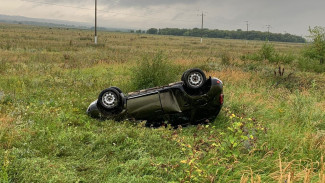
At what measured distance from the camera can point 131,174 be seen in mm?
3699

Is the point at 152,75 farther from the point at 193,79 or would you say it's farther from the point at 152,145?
the point at 152,145

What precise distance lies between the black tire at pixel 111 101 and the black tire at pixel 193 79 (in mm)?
1684

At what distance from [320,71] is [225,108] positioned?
1344cm

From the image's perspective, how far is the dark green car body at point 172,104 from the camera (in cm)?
594

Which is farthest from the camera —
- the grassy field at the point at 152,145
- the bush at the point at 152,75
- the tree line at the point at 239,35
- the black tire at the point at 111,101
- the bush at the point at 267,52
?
the tree line at the point at 239,35

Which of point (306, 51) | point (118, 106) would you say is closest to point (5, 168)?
point (118, 106)

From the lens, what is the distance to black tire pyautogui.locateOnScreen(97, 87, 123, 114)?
614 cm

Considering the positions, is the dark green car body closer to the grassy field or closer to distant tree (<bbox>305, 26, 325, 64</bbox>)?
the grassy field

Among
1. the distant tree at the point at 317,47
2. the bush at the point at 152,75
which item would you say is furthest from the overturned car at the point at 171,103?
the distant tree at the point at 317,47

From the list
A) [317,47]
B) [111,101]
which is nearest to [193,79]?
[111,101]

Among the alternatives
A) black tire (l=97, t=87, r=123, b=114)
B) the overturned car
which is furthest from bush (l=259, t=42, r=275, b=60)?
black tire (l=97, t=87, r=123, b=114)

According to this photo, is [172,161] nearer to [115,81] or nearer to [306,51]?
[115,81]

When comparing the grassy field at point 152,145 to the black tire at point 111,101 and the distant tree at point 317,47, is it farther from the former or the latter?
the distant tree at point 317,47

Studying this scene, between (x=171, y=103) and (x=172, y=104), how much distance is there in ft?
0.11
